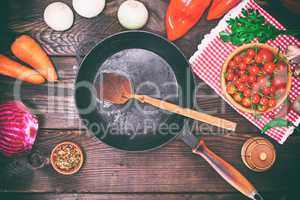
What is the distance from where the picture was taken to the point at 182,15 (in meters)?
0.86

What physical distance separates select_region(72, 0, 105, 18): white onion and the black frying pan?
0.27ft

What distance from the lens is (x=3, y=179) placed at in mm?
882

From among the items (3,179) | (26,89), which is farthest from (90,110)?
(3,179)

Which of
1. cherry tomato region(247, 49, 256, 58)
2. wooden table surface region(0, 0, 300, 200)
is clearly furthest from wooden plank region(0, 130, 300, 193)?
cherry tomato region(247, 49, 256, 58)

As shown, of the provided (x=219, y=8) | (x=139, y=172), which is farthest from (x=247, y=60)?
(x=139, y=172)

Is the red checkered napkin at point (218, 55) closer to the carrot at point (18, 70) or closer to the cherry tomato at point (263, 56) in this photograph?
the cherry tomato at point (263, 56)

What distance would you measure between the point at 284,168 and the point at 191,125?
269mm

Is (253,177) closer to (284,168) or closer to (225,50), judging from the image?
(284,168)

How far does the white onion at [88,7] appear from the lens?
33.0 inches

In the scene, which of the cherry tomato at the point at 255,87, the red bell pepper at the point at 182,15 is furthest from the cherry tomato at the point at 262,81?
the red bell pepper at the point at 182,15

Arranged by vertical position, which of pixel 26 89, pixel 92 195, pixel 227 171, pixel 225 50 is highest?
pixel 225 50

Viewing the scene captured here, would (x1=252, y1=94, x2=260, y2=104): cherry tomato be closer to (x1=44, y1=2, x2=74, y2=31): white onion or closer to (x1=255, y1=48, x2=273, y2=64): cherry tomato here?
(x1=255, y1=48, x2=273, y2=64): cherry tomato

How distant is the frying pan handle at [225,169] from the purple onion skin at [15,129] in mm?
399

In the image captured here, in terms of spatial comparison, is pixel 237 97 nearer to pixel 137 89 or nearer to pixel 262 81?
pixel 262 81
